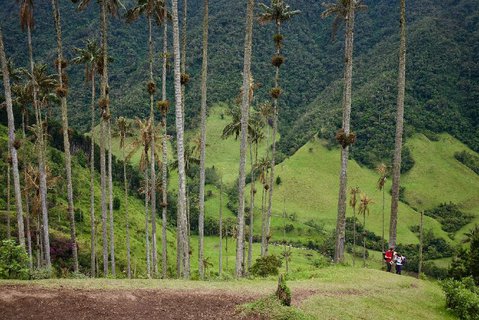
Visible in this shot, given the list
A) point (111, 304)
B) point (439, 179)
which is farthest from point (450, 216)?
point (111, 304)

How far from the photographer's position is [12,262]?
17.6m

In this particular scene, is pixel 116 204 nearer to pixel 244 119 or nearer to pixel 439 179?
pixel 244 119

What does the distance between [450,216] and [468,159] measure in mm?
34882

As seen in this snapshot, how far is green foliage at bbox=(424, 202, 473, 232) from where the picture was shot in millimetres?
132500

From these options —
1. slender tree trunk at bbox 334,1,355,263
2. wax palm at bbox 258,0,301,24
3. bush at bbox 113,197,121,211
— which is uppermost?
wax palm at bbox 258,0,301,24

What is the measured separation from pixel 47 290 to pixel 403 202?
478ft

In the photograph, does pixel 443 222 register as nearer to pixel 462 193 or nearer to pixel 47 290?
pixel 462 193

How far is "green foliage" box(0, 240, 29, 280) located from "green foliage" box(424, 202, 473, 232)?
5362 inches

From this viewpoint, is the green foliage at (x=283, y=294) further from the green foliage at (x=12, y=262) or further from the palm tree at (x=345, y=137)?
the palm tree at (x=345, y=137)

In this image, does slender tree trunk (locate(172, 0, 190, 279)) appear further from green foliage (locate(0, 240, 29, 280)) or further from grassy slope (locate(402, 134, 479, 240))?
grassy slope (locate(402, 134, 479, 240))

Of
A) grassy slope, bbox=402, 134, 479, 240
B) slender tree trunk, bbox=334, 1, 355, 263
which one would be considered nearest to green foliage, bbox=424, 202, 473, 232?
grassy slope, bbox=402, 134, 479, 240

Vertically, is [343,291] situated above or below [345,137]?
below

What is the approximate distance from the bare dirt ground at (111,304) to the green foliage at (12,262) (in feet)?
10.4

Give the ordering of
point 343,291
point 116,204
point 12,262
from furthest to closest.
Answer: point 116,204, point 343,291, point 12,262
